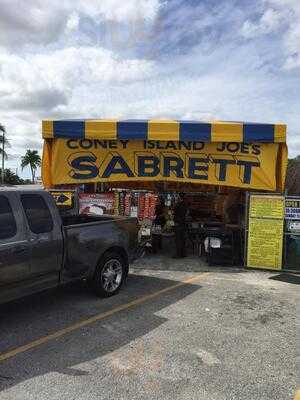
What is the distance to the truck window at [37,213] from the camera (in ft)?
20.9

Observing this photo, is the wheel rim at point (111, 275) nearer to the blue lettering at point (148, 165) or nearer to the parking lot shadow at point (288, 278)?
the parking lot shadow at point (288, 278)

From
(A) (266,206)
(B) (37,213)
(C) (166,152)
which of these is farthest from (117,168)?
(B) (37,213)

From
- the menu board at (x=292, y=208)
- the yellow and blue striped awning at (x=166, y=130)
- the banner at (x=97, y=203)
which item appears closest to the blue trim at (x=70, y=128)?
the yellow and blue striped awning at (x=166, y=130)

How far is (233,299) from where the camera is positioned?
8039 mm

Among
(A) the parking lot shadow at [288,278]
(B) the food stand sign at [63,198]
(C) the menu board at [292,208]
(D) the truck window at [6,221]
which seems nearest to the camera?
(D) the truck window at [6,221]

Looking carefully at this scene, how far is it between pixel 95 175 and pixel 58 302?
515cm

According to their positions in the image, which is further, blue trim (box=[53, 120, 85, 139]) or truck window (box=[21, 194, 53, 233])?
blue trim (box=[53, 120, 85, 139])

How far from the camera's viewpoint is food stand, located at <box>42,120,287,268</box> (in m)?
11.4

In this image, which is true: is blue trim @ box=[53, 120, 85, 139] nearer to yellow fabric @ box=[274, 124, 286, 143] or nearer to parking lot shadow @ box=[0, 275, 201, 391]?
parking lot shadow @ box=[0, 275, 201, 391]

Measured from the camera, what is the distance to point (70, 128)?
460 inches

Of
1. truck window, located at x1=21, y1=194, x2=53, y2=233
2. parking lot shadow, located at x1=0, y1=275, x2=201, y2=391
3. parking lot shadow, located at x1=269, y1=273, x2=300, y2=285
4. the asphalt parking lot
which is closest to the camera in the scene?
the asphalt parking lot

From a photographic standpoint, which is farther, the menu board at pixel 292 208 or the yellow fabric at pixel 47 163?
the yellow fabric at pixel 47 163

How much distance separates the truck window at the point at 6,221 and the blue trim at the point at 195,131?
20.1 ft

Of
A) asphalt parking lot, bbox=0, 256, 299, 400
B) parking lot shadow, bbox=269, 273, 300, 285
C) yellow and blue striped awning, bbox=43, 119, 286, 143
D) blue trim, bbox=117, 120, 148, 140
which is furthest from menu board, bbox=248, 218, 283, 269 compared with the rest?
blue trim, bbox=117, 120, 148, 140
